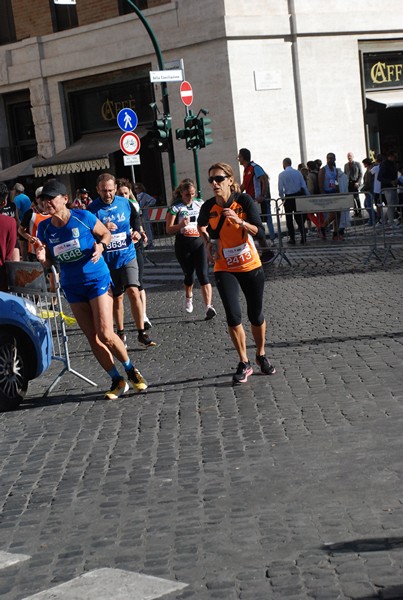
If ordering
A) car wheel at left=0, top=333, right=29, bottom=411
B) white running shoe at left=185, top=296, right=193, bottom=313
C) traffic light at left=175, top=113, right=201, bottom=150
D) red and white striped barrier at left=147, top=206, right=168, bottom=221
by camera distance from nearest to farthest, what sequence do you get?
car wheel at left=0, top=333, right=29, bottom=411, white running shoe at left=185, top=296, right=193, bottom=313, red and white striped barrier at left=147, top=206, right=168, bottom=221, traffic light at left=175, top=113, right=201, bottom=150

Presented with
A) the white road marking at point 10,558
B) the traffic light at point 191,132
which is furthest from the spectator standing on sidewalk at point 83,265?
the traffic light at point 191,132

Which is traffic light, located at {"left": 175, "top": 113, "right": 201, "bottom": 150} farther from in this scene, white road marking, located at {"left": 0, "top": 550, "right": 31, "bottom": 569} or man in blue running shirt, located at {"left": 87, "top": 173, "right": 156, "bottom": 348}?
white road marking, located at {"left": 0, "top": 550, "right": 31, "bottom": 569}

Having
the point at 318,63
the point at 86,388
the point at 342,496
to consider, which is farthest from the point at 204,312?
the point at 318,63

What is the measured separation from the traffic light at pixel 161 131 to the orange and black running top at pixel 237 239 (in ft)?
59.3

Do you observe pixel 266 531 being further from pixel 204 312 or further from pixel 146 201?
pixel 146 201

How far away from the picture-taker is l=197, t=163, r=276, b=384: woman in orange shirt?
9.48 m

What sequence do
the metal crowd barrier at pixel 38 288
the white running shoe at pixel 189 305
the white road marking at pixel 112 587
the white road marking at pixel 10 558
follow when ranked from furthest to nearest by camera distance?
the white running shoe at pixel 189 305 < the metal crowd barrier at pixel 38 288 < the white road marking at pixel 10 558 < the white road marking at pixel 112 587

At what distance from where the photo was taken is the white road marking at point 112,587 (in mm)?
4785

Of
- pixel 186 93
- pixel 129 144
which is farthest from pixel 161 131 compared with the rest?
pixel 129 144

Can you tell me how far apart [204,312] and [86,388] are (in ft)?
15.1

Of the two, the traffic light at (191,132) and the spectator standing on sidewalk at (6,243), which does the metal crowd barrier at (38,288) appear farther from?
the traffic light at (191,132)

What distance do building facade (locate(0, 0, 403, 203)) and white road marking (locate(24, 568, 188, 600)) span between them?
25.3m

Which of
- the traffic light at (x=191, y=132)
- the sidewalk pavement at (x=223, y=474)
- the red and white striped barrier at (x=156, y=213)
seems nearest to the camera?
the sidewalk pavement at (x=223, y=474)

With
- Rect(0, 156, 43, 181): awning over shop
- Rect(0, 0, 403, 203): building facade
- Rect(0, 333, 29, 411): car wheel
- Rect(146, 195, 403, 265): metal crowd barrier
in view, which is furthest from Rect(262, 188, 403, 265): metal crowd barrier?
Rect(0, 156, 43, 181): awning over shop
